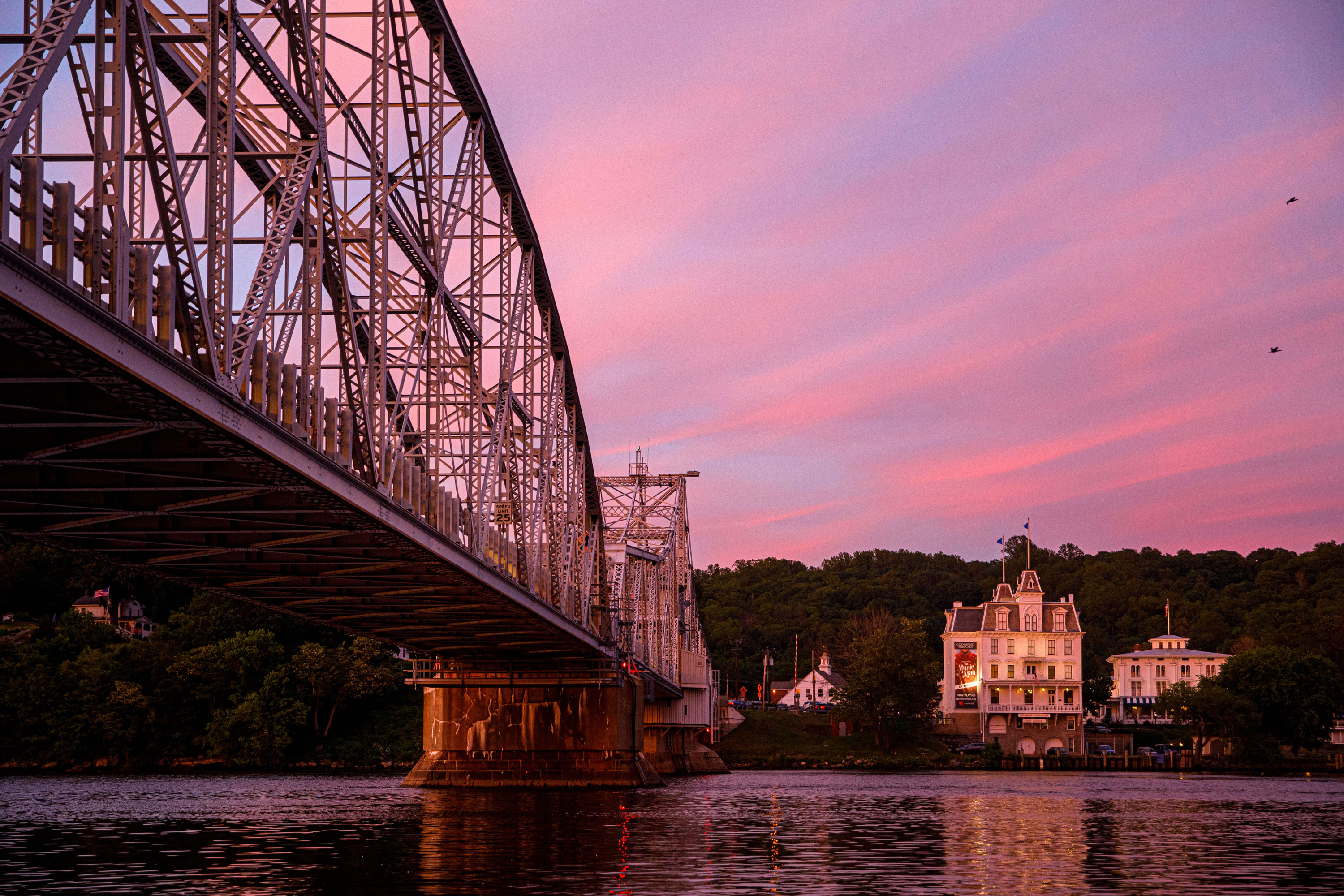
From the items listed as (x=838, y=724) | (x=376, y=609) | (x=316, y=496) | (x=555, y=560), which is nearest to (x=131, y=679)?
(x=838, y=724)

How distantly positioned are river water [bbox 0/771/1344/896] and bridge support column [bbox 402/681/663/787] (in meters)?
2.42

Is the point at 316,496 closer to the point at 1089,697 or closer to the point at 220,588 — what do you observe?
the point at 220,588

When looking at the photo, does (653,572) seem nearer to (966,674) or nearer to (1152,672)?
(966,674)

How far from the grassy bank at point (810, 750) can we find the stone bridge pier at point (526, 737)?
57.4 m

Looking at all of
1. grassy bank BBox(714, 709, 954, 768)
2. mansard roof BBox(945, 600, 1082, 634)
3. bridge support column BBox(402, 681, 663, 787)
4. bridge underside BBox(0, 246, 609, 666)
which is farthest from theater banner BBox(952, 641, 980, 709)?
bridge underside BBox(0, 246, 609, 666)

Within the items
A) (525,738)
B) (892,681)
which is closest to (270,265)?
(525,738)

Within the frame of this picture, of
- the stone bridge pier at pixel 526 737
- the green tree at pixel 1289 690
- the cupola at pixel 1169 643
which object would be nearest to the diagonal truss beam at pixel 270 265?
the stone bridge pier at pixel 526 737

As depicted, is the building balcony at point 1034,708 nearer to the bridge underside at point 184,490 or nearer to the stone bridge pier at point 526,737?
the stone bridge pier at point 526,737

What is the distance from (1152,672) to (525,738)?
12540cm

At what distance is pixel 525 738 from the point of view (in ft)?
243

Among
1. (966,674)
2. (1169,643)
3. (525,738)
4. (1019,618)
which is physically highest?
(1019,618)

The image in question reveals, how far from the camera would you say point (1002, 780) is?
335ft

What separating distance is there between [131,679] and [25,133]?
364ft

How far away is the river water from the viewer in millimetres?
32969
